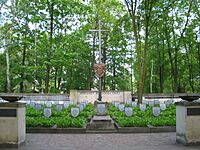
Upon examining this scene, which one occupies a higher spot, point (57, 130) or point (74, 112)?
point (74, 112)

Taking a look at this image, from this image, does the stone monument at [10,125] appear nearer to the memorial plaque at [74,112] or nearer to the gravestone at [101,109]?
the memorial plaque at [74,112]

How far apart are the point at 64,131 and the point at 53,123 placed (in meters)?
0.94

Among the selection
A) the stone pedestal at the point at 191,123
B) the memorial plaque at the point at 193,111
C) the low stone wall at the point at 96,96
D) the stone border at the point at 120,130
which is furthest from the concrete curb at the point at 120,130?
the low stone wall at the point at 96,96

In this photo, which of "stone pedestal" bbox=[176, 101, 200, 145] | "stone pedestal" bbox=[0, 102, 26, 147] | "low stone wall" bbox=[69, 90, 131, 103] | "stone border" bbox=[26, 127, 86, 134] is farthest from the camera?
"low stone wall" bbox=[69, 90, 131, 103]

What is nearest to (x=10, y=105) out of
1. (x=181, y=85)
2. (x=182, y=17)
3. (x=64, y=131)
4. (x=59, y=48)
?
(x=64, y=131)

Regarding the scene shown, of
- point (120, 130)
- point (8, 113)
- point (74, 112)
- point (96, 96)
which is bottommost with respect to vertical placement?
point (120, 130)

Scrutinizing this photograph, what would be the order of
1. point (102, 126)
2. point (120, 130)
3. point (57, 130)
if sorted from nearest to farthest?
point (57, 130) < point (120, 130) < point (102, 126)

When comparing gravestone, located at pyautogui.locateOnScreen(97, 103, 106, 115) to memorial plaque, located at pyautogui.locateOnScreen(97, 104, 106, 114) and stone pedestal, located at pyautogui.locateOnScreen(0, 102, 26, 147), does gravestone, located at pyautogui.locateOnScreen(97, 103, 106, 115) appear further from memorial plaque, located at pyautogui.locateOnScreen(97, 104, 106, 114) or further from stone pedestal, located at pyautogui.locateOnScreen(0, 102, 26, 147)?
stone pedestal, located at pyautogui.locateOnScreen(0, 102, 26, 147)

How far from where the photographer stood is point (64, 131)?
11.9 meters

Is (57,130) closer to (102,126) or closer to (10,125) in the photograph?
(102,126)

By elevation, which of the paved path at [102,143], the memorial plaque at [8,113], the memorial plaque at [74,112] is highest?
the memorial plaque at [8,113]

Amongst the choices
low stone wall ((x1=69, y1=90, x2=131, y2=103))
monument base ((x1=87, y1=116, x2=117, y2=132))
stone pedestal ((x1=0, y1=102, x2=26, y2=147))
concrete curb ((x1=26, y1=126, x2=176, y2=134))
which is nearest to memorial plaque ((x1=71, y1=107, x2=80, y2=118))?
monument base ((x1=87, y1=116, x2=117, y2=132))

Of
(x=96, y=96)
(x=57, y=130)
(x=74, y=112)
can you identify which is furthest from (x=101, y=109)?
(x=96, y=96)

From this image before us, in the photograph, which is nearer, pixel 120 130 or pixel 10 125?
pixel 10 125
